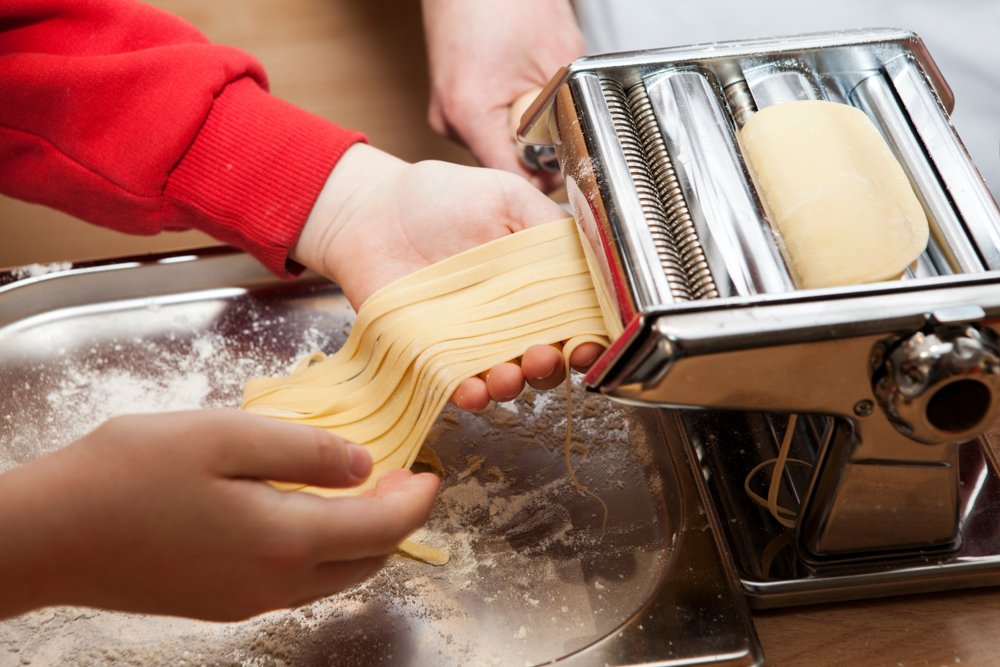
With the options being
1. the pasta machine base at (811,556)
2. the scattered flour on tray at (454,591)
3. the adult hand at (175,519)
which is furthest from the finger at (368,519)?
the pasta machine base at (811,556)

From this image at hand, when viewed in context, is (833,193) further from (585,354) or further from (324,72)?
(324,72)

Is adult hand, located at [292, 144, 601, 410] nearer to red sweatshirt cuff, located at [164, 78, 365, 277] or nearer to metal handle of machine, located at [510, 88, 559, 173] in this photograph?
red sweatshirt cuff, located at [164, 78, 365, 277]

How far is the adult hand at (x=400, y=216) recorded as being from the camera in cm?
85

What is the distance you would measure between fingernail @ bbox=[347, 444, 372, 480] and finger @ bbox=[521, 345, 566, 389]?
6.0 inches

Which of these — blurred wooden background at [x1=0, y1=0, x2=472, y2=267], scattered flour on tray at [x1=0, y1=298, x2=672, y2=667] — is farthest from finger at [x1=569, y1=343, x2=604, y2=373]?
blurred wooden background at [x1=0, y1=0, x2=472, y2=267]

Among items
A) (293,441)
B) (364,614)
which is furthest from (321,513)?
(364,614)

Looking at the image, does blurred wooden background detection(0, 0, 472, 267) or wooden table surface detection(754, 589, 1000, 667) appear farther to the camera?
blurred wooden background detection(0, 0, 472, 267)

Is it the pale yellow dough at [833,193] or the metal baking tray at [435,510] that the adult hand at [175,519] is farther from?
the pale yellow dough at [833,193]

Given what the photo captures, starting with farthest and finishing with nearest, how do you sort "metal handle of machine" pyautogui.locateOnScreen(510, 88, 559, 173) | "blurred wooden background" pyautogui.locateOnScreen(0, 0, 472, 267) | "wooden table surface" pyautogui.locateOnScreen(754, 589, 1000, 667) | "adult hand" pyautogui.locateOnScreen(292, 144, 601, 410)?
"blurred wooden background" pyautogui.locateOnScreen(0, 0, 472, 267) < "metal handle of machine" pyautogui.locateOnScreen(510, 88, 559, 173) < "adult hand" pyautogui.locateOnScreen(292, 144, 601, 410) < "wooden table surface" pyautogui.locateOnScreen(754, 589, 1000, 667)

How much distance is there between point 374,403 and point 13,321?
431 millimetres

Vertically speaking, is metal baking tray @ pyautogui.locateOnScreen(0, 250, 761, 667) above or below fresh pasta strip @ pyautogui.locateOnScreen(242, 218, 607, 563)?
below

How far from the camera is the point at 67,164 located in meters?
0.92

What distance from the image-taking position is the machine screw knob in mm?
559

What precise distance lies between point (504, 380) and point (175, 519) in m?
0.27
